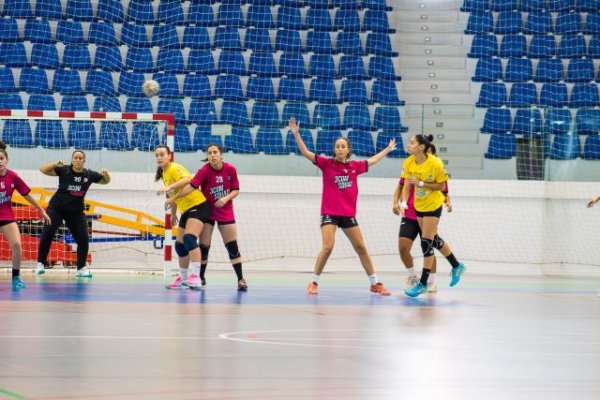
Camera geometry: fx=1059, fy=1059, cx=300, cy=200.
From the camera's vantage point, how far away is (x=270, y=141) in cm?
2053

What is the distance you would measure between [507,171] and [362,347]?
12.9 meters

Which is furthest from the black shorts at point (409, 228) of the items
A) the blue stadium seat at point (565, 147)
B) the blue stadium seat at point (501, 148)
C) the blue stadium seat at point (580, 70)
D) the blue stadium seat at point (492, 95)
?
the blue stadium seat at point (580, 70)

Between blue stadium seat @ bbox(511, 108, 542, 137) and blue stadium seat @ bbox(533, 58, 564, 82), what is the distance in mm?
3154

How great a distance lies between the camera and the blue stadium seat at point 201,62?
23.3 m

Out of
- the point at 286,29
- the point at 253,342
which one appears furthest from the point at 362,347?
the point at 286,29

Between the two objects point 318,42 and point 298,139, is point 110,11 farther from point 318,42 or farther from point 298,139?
point 298,139

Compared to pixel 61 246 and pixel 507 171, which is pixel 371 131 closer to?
pixel 507 171

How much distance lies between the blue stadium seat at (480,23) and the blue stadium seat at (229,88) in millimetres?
6380

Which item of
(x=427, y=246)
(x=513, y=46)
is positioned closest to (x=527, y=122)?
(x=513, y=46)

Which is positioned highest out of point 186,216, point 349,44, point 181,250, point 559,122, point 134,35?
point 134,35

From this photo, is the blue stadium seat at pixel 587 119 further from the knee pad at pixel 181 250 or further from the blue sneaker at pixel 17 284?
the blue sneaker at pixel 17 284

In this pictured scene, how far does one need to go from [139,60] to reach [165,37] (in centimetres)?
115

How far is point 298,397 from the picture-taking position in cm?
613

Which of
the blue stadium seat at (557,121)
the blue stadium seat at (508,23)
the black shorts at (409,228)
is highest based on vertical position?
the blue stadium seat at (508,23)
